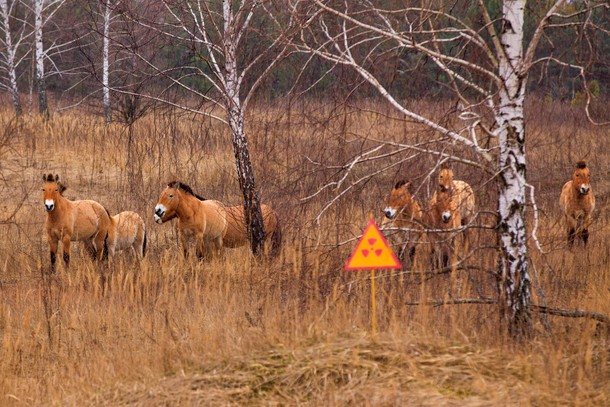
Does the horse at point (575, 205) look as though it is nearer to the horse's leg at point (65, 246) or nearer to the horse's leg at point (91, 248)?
the horse's leg at point (91, 248)

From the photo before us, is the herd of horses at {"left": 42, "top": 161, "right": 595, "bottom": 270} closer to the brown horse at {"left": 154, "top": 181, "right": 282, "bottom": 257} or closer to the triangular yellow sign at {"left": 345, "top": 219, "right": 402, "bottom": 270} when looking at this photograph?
the brown horse at {"left": 154, "top": 181, "right": 282, "bottom": 257}

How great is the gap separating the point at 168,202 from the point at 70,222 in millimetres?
1779

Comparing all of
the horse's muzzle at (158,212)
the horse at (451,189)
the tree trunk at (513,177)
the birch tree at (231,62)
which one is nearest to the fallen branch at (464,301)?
the tree trunk at (513,177)

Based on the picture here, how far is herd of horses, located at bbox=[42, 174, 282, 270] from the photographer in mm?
13695

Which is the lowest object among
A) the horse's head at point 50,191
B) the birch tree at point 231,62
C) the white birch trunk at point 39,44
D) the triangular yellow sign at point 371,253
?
the triangular yellow sign at point 371,253

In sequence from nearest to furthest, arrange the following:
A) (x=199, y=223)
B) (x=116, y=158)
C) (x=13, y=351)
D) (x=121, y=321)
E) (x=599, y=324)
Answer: (x=599, y=324) < (x=13, y=351) < (x=121, y=321) < (x=199, y=223) < (x=116, y=158)

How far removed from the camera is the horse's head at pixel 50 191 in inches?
531

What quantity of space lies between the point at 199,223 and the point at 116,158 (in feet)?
30.0

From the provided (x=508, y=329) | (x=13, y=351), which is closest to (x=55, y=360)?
(x=13, y=351)

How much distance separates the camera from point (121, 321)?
33.6 feet

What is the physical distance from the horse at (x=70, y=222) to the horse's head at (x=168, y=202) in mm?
1501

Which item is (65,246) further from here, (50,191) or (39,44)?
(39,44)

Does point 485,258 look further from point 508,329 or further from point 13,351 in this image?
point 13,351

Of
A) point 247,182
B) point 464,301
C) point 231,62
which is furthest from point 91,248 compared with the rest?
point 464,301
